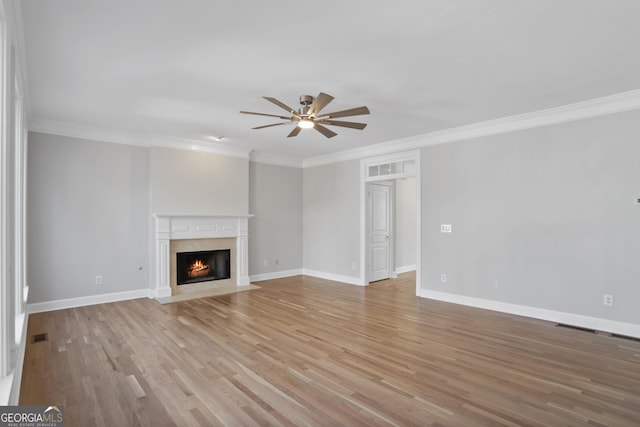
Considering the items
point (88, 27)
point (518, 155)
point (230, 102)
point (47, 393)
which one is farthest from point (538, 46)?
point (47, 393)

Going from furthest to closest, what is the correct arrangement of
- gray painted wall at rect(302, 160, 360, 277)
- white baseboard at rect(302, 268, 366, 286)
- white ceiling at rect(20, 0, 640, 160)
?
gray painted wall at rect(302, 160, 360, 277)
white baseboard at rect(302, 268, 366, 286)
white ceiling at rect(20, 0, 640, 160)

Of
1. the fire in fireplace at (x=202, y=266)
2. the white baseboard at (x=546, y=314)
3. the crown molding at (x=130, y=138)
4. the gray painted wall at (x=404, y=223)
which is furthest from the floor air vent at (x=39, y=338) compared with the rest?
the gray painted wall at (x=404, y=223)

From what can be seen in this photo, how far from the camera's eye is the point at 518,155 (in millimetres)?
4754

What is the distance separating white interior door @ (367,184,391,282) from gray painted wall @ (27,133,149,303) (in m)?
4.36

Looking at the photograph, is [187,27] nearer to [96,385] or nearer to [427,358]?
[96,385]

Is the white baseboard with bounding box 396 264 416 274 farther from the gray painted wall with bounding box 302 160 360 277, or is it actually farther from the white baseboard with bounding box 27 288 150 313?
the white baseboard with bounding box 27 288 150 313

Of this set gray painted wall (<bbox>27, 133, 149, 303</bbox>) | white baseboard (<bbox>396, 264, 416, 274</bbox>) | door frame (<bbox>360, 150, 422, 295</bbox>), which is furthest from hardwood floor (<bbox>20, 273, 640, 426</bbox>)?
white baseboard (<bbox>396, 264, 416, 274</bbox>)

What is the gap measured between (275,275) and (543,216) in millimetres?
5288

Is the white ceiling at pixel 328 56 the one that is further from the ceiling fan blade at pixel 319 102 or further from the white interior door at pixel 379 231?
the white interior door at pixel 379 231

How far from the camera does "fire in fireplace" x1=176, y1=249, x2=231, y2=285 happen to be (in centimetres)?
618

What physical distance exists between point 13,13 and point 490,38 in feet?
11.5

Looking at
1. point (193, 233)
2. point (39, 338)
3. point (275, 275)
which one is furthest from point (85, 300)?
point (275, 275)

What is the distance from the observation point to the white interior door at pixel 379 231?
7.15 m

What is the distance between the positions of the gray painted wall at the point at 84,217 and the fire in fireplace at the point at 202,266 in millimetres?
602
